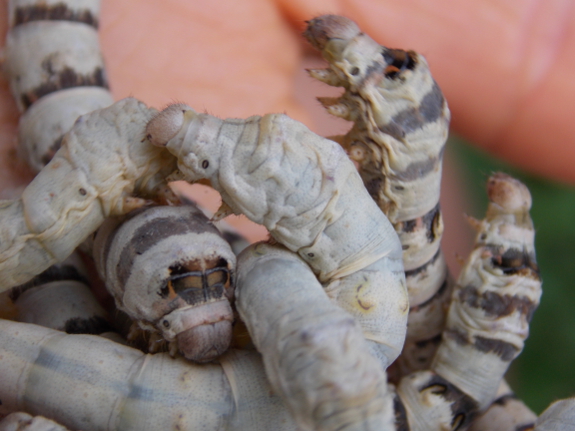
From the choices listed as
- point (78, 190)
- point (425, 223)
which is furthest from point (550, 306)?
point (78, 190)

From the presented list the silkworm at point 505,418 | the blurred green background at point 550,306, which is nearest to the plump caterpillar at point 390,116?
the silkworm at point 505,418

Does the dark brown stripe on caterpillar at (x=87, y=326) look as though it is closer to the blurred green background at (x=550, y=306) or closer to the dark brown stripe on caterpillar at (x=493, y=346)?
the dark brown stripe on caterpillar at (x=493, y=346)

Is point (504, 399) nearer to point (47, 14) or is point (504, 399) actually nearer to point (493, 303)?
point (493, 303)

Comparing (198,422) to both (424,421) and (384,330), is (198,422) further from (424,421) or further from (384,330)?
(424,421)

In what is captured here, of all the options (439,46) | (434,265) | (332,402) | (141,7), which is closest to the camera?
(332,402)

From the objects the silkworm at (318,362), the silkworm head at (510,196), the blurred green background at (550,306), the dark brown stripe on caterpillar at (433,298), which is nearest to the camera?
the silkworm at (318,362)

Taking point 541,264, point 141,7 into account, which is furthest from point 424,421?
point 541,264

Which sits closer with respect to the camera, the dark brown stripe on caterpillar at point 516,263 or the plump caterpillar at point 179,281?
the plump caterpillar at point 179,281
